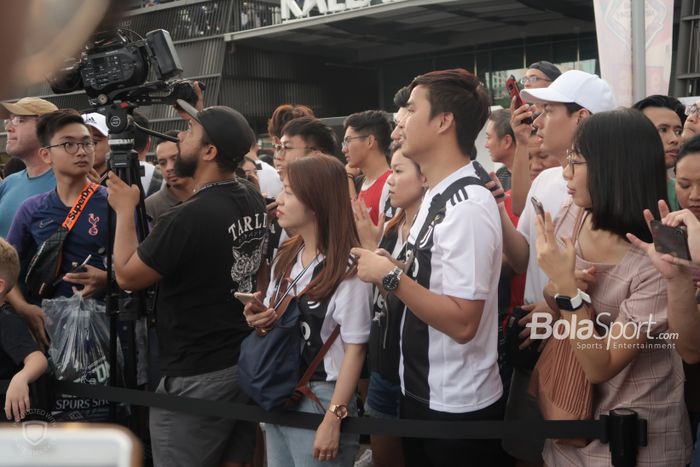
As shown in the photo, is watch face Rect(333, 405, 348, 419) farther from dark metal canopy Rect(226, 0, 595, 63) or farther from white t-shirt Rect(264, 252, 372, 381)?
dark metal canopy Rect(226, 0, 595, 63)

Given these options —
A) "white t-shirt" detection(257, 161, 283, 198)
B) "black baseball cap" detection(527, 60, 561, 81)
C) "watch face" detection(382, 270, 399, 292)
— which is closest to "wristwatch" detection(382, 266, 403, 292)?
"watch face" detection(382, 270, 399, 292)

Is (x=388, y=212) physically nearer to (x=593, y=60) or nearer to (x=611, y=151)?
(x=611, y=151)

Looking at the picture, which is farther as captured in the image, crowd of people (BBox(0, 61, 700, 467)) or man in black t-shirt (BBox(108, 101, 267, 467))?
man in black t-shirt (BBox(108, 101, 267, 467))

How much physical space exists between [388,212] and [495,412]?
2119 millimetres

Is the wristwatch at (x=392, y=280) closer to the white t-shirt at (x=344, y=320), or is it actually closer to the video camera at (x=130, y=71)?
the white t-shirt at (x=344, y=320)

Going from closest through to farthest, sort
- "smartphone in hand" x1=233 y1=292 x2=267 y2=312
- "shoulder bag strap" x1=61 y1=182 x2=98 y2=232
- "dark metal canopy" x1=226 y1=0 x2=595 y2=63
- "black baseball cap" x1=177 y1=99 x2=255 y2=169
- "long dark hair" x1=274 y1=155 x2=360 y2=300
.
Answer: "smartphone in hand" x1=233 y1=292 x2=267 y2=312, "long dark hair" x1=274 y1=155 x2=360 y2=300, "black baseball cap" x1=177 y1=99 x2=255 y2=169, "shoulder bag strap" x1=61 y1=182 x2=98 y2=232, "dark metal canopy" x1=226 y1=0 x2=595 y2=63

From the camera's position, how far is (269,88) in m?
23.6

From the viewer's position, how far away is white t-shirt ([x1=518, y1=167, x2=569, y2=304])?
132 inches

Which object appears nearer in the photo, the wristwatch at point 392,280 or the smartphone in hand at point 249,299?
the wristwatch at point 392,280

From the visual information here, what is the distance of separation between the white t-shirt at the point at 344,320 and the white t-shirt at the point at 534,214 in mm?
702

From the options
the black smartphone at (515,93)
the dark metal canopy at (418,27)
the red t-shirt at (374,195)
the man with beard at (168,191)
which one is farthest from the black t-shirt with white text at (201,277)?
the dark metal canopy at (418,27)

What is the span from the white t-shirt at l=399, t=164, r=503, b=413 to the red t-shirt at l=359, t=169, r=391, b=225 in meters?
2.25

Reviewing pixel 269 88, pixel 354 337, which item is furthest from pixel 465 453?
pixel 269 88

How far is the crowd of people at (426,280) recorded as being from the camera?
2729 millimetres
